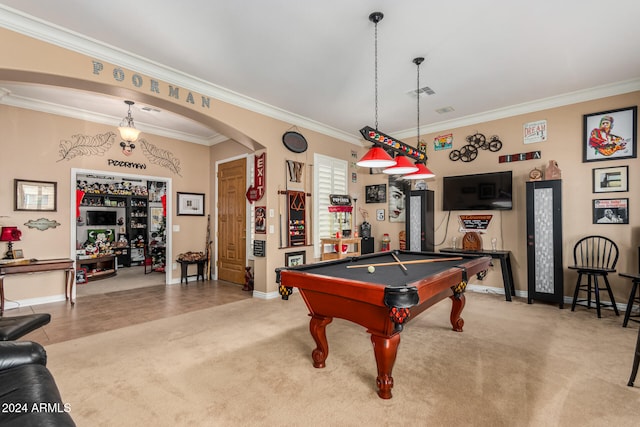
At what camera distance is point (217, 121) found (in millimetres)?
4219

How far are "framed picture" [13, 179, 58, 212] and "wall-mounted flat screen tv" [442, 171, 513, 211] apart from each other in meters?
6.44

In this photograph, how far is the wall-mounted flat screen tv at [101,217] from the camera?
26.2ft

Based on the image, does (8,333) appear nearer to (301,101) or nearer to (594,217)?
(301,101)

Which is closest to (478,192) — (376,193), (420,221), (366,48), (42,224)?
(420,221)

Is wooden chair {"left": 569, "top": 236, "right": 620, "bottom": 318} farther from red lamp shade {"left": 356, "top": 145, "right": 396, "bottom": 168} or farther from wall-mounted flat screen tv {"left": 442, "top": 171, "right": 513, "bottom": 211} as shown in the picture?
red lamp shade {"left": 356, "top": 145, "right": 396, "bottom": 168}

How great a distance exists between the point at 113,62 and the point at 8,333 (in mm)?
2681

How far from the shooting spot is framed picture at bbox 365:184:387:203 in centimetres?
648

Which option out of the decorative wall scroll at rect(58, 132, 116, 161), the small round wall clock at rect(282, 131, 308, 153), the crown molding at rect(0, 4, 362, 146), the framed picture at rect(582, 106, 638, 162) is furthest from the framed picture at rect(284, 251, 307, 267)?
the framed picture at rect(582, 106, 638, 162)

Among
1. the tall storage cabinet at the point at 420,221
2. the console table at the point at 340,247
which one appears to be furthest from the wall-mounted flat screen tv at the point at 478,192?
the console table at the point at 340,247

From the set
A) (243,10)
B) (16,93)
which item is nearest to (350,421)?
(243,10)

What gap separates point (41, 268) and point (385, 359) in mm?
4849

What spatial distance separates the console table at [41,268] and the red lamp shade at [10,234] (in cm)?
34

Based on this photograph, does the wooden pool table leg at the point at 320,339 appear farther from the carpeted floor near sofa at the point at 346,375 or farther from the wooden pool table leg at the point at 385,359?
the wooden pool table leg at the point at 385,359

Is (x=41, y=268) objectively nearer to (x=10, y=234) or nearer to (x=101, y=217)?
(x=10, y=234)
